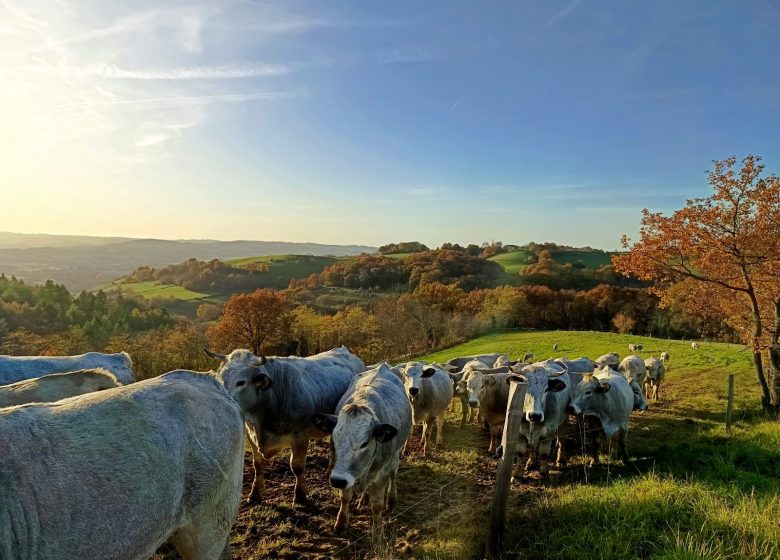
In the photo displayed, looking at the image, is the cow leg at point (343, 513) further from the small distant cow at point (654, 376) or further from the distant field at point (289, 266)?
the distant field at point (289, 266)

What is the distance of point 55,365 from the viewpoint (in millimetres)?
10062

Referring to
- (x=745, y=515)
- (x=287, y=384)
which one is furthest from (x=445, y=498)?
(x=745, y=515)

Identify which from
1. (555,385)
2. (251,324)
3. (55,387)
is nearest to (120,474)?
(55,387)

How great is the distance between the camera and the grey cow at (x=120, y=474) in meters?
3.04

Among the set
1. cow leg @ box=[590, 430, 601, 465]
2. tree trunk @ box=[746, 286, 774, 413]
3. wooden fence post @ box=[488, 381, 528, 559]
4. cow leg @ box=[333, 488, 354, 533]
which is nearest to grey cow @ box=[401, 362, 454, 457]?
cow leg @ box=[590, 430, 601, 465]

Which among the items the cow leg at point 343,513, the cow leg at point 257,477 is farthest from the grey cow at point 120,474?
the cow leg at point 257,477

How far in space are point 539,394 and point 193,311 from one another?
82.7 metres

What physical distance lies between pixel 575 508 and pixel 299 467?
487 cm

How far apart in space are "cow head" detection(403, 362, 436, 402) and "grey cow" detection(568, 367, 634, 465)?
3.50 m

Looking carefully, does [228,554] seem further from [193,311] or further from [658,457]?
[193,311]

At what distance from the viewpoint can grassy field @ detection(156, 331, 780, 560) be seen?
17.6 ft

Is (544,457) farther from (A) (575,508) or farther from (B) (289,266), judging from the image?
(B) (289,266)

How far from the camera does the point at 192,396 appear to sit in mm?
4398

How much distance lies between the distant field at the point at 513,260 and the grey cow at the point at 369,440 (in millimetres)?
98783
